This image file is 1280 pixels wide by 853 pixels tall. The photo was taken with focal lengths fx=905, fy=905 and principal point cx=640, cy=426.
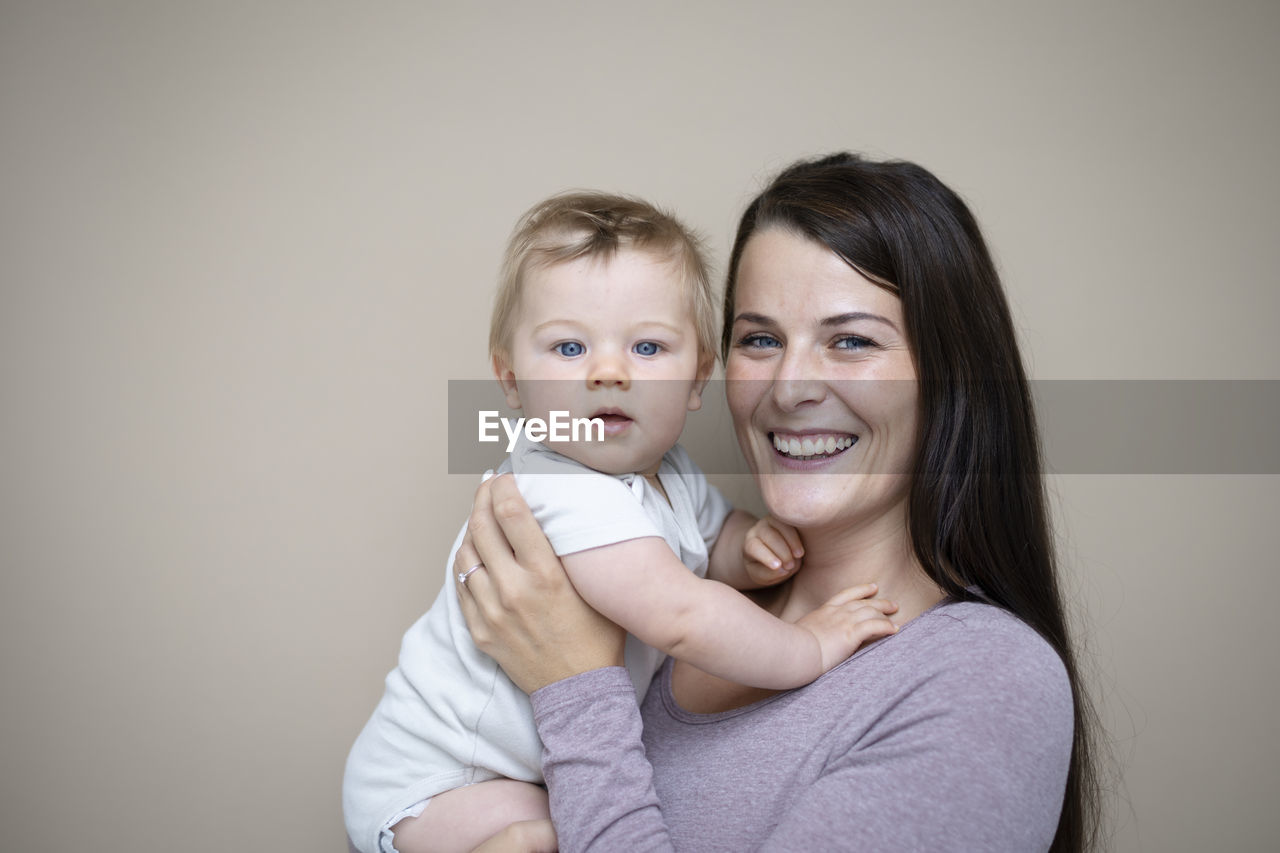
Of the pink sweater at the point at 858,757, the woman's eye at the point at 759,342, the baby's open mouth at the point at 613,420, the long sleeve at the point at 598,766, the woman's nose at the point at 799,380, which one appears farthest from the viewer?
the woman's eye at the point at 759,342

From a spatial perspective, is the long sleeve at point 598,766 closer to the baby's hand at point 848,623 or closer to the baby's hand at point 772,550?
the baby's hand at point 848,623

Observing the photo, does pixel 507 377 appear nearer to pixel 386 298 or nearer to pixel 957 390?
pixel 957 390

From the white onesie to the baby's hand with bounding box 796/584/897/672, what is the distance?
290mm

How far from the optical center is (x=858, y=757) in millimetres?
1325

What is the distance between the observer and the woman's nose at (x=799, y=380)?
5.47ft

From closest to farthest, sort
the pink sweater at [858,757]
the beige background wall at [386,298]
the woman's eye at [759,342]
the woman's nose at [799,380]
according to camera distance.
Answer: the pink sweater at [858,757]
the woman's nose at [799,380]
the woman's eye at [759,342]
the beige background wall at [386,298]

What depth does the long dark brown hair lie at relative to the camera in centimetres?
164

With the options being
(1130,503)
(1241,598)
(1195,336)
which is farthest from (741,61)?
(1241,598)

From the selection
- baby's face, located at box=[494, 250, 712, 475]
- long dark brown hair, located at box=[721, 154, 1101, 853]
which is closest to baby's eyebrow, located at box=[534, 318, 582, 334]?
baby's face, located at box=[494, 250, 712, 475]

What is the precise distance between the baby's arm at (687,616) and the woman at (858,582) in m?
0.07

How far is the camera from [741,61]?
8.39ft

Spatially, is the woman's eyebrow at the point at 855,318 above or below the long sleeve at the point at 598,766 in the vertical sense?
above

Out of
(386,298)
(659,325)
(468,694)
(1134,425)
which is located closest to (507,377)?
(659,325)

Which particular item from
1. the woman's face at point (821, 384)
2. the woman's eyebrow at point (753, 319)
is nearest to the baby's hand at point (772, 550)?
the woman's face at point (821, 384)
